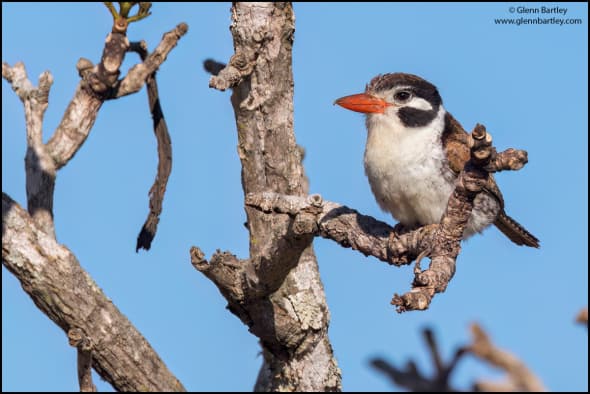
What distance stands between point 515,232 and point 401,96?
1.28 m

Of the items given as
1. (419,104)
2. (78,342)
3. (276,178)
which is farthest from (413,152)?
(78,342)

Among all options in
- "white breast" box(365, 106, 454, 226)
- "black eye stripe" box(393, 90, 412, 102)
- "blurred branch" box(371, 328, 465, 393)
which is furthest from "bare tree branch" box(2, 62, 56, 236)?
"blurred branch" box(371, 328, 465, 393)

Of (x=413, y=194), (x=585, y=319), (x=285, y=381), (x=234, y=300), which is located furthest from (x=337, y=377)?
(x=585, y=319)

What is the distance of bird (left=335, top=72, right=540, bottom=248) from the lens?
474 centimetres

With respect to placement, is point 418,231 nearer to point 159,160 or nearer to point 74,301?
point 74,301

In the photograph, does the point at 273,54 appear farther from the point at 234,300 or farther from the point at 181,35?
the point at 234,300

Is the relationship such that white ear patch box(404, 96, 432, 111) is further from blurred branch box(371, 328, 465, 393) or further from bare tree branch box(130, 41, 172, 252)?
blurred branch box(371, 328, 465, 393)

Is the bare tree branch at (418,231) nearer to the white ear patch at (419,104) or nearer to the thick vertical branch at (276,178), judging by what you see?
the thick vertical branch at (276,178)

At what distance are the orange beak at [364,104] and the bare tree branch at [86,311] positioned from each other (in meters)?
1.74

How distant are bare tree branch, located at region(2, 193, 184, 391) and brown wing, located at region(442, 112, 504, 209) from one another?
1.86 m

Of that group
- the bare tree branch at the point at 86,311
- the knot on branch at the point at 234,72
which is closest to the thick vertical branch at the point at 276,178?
the knot on branch at the point at 234,72

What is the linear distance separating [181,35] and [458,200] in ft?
8.18

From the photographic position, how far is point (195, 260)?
434 centimetres

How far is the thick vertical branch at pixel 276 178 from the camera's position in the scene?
488 cm
